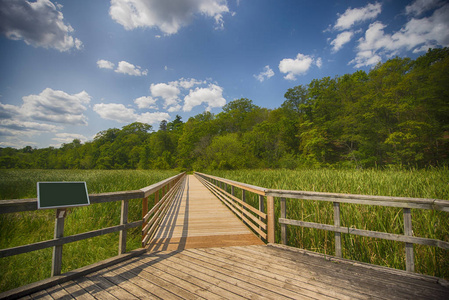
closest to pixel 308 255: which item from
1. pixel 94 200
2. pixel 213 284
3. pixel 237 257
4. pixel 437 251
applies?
pixel 237 257

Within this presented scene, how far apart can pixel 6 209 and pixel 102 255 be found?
2503mm

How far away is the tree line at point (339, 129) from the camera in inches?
727

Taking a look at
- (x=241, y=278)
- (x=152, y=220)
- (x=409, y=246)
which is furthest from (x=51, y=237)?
(x=409, y=246)

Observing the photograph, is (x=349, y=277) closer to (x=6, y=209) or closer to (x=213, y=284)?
(x=213, y=284)

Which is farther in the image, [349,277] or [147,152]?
[147,152]

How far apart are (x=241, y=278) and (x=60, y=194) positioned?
2190 millimetres

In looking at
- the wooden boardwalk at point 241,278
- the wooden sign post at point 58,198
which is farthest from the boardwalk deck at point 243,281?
the wooden sign post at point 58,198

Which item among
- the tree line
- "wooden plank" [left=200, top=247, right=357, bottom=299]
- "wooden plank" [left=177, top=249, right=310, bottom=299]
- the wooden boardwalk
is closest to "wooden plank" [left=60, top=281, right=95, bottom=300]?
the wooden boardwalk

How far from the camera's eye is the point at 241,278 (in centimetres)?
215

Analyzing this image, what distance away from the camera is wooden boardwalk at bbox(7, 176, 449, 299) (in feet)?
6.04

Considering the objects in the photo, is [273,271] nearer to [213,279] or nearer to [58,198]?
[213,279]

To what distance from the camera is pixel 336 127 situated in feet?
95.5

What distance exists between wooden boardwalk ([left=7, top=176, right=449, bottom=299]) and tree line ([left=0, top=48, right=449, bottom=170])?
20.6 m

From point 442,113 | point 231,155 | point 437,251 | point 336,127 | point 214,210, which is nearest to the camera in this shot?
point 437,251
